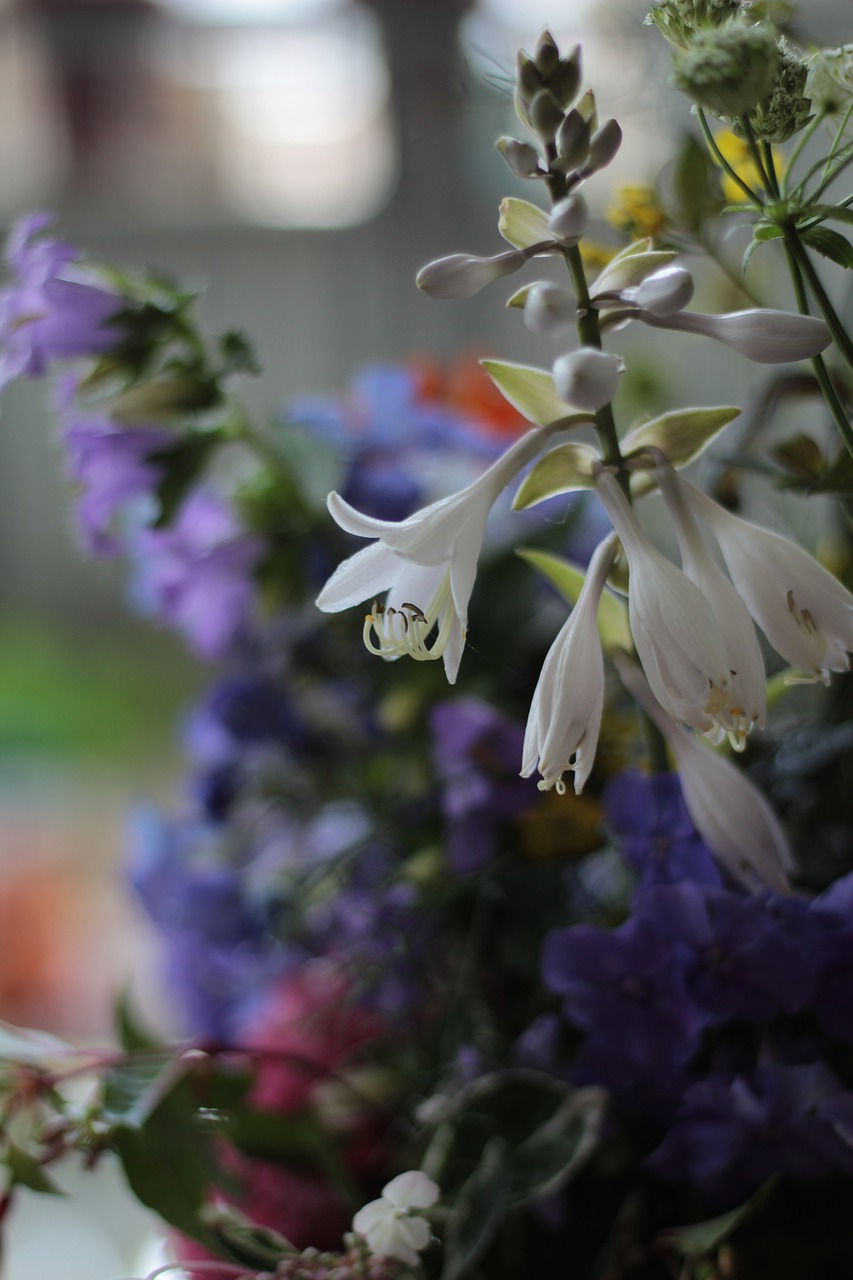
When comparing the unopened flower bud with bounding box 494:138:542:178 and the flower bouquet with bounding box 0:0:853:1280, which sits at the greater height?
the unopened flower bud with bounding box 494:138:542:178

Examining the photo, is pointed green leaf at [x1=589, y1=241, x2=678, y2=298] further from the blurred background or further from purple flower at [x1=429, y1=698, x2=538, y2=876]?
the blurred background

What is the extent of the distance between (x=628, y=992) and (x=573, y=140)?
0.50 feet

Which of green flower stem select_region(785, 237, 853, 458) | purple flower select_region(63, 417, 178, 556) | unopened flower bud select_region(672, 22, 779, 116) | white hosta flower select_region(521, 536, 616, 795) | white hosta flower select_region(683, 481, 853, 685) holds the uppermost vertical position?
unopened flower bud select_region(672, 22, 779, 116)

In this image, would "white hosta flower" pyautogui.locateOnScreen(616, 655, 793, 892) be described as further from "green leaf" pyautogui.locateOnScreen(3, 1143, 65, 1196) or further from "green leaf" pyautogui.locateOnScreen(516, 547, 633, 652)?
Answer: "green leaf" pyautogui.locateOnScreen(3, 1143, 65, 1196)

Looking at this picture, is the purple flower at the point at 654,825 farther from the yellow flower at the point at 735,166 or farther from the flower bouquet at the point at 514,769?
the yellow flower at the point at 735,166

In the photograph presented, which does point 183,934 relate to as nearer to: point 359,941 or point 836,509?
point 359,941

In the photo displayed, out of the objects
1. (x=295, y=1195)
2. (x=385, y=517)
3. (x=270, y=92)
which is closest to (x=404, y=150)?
(x=270, y=92)

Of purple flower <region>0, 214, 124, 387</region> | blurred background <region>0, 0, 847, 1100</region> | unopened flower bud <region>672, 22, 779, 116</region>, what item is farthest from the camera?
blurred background <region>0, 0, 847, 1100</region>

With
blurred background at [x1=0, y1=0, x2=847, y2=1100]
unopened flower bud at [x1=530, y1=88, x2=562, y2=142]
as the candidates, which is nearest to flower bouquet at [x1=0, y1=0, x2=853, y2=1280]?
unopened flower bud at [x1=530, y1=88, x2=562, y2=142]

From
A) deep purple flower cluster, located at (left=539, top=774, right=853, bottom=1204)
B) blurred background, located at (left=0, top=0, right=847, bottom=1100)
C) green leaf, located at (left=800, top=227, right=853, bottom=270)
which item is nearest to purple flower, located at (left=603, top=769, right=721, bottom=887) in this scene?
deep purple flower cluster, located at (left=539, top=774, right=853, bottom=1204)

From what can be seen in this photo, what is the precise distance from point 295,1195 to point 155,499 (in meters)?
0.18

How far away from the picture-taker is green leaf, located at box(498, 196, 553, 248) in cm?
19

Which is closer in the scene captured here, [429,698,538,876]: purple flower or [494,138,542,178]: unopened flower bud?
[494,138,542,178]: unopened flower bud

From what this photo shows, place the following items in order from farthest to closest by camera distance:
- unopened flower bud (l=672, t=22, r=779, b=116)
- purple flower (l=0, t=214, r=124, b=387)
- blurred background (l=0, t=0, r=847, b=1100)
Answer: blurred background (l=0, t=0, r=847, b=1100), purple flower (l=0, t=214, r=124, b=387), unopened flower bud (l=672, t=22, r=779, b=116)
